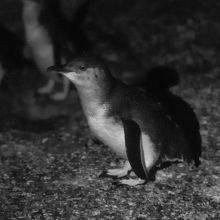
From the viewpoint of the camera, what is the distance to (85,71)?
Result: 2.14m

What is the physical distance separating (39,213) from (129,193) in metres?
0.46

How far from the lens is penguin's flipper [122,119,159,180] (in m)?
2.15

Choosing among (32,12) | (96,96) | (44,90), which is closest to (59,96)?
(44,90)

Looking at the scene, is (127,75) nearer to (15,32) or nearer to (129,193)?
(15,32)

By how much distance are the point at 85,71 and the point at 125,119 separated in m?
0.30

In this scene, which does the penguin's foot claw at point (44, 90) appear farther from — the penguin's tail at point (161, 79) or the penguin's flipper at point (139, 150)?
the penguin's flipper at point (139, 150)

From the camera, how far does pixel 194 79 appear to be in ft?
11.3

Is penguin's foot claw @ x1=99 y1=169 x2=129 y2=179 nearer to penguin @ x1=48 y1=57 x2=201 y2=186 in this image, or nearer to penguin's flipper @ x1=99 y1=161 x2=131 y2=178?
penguin's flipper @ x1=99 y1=161 x2=131 y2=178

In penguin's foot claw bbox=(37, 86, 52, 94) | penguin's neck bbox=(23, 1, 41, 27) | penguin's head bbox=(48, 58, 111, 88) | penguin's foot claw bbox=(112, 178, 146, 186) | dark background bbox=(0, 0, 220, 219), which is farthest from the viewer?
penguin's foot claw bbox=(37, 86, 52, 94)

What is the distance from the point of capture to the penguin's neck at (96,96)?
219 centimetres

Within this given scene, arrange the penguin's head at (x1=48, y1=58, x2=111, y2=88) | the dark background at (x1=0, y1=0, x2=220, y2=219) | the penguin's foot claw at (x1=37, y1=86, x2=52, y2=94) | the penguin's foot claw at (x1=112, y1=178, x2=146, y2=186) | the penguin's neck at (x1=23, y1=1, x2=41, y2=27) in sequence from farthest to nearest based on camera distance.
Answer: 1. the penguin's foot claw at (x1=37, y1=86, x2=52, y2=94)
2. the penguin's neck at (x1=23, y1=1, x2=41, y2=27)
3. the penguin's foot claw at (x1=112, y1=178, x2=146, y2=186)
4. the dark background at (x1=0, y1=0, x2=220, y2=219)
5. the penguin's head at (x1=48, y1=58, x2=111, y2=88)

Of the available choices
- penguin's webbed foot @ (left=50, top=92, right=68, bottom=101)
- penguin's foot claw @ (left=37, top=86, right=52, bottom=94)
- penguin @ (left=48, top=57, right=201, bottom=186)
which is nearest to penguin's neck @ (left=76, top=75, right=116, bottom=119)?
penguin @ (left=48, top=57, right=201, bottom=186)

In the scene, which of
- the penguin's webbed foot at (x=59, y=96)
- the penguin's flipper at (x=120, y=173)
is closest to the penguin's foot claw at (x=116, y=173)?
the penguin's flipper at (x=120, y=173)

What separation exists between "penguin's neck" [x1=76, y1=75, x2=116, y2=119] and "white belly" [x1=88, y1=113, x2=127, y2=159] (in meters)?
0.03
